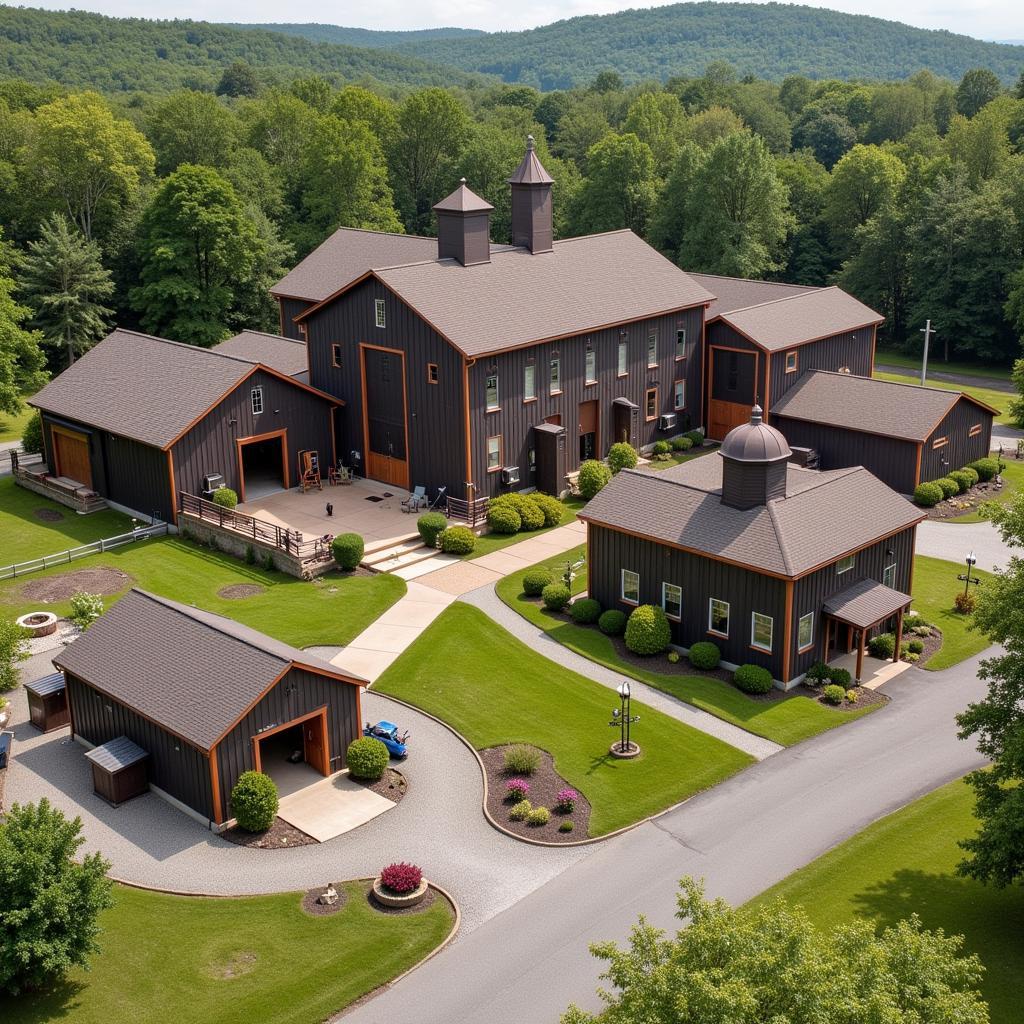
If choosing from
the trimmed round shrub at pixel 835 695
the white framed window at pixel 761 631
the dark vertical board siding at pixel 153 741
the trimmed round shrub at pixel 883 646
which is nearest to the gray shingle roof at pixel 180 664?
the dark vertical board siding at pixel 153 741

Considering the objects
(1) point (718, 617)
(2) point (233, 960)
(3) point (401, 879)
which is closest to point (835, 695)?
(1) point (718, 617)

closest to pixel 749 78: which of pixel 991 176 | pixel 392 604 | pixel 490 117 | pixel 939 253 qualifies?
pixel 490 117

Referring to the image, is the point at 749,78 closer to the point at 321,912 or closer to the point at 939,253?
the point at 939,253

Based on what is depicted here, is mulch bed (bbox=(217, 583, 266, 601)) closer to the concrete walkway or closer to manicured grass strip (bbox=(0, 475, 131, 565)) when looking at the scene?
the concrete walkway

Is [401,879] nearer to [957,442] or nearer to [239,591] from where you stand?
[239,591]

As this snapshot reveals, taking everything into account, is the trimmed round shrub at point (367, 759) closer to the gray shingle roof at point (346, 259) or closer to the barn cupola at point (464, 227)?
the barn cupola at point (464, 227)

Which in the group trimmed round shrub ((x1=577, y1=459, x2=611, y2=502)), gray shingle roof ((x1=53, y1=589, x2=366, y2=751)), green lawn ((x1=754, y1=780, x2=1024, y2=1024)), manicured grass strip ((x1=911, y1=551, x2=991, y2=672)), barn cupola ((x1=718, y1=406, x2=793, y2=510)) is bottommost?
manicured grass strip ((x1=911, y1=551, x2=991, y2=672))

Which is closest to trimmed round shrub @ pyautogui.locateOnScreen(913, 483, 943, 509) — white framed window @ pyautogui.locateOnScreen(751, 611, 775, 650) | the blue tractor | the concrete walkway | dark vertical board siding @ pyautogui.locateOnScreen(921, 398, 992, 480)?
dark vertical board siding @ pyautogui.locateOnScreen(921, 398, 992, 480)
